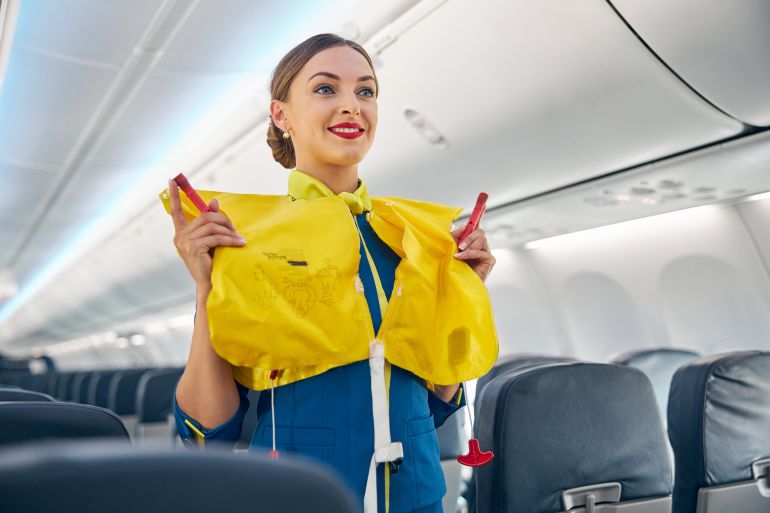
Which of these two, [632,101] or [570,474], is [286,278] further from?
[632,101]

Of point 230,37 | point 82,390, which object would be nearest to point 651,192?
point 230,37

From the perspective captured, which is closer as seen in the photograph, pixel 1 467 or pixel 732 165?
pixel 1 467

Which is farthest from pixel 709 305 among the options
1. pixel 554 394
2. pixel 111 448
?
pixel 111 448

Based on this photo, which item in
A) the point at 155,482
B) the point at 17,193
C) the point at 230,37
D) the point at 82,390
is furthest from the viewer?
the point at 82,390

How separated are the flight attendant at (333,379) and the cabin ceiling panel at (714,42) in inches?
57.0

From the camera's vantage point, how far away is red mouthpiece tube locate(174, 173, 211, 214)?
155cm

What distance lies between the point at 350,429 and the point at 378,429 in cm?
6

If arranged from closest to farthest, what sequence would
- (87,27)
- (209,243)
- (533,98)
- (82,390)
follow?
(209,243)
(533,98)
(87,27)
(82,390)

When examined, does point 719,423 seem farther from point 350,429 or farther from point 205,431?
point 205,431

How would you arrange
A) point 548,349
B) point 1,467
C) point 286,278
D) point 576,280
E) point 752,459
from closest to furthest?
point 1,467 → point 286,278 → point 752,459 → point 576,280 → point 548,349

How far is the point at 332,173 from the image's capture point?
1.83 metres

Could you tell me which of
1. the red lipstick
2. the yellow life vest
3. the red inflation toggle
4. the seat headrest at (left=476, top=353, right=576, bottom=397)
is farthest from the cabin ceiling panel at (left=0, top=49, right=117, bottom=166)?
the red inflation toggle

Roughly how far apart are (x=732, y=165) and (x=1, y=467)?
156 inches

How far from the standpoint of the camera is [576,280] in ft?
21.9
